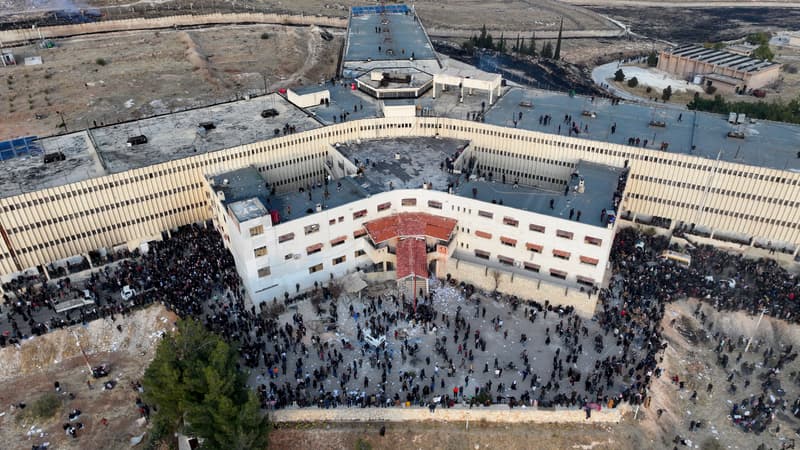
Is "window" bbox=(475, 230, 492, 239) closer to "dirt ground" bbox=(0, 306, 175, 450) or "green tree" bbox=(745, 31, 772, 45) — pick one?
"dirt ground" bbox=(0, 306, 175, 450)

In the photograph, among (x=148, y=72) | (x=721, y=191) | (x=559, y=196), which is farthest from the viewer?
(x=148, y=72)

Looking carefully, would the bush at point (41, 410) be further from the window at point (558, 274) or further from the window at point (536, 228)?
the window at point (558, 274)

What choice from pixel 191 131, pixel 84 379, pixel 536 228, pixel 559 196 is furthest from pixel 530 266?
pixel 191 131

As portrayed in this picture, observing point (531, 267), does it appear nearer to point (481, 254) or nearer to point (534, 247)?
point (534, 247)

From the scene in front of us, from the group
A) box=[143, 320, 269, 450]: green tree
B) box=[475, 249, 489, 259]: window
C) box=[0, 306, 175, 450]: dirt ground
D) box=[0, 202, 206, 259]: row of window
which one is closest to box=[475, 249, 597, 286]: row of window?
box=[475, 249, 489, 259]: window

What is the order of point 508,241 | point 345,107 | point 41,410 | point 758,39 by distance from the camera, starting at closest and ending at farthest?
point 41,410 → point 508,241 → point 345,107 → point 758,39

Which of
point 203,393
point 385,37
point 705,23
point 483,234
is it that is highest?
point 705,23
